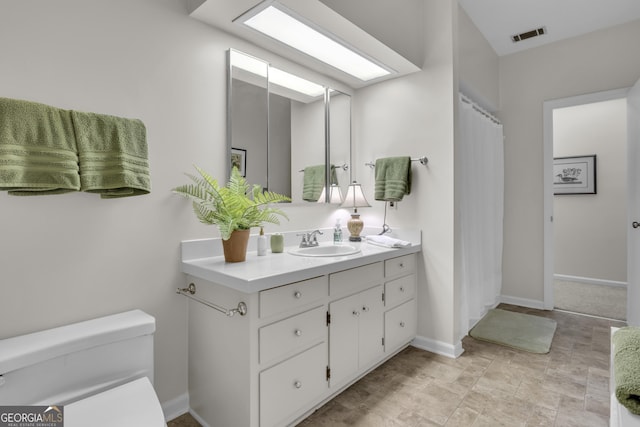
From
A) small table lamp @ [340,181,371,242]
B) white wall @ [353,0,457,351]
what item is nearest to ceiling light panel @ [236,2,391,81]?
white wall @ [353,0,457,351]

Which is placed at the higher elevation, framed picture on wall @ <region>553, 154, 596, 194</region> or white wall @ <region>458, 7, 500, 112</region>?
white wall @ <region>458, 7, 500, 112</region>

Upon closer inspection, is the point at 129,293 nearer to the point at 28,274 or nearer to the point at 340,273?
the point at 28,274

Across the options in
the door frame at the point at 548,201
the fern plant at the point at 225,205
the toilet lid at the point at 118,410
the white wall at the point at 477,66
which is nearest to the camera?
the toilet lid at the point at 118,410

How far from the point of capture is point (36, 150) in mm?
1151

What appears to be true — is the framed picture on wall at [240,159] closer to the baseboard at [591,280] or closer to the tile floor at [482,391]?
the tile floor at [482,391]

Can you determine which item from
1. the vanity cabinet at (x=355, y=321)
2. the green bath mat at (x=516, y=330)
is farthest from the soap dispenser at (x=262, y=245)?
the green bath mat at (x=516, y=330)

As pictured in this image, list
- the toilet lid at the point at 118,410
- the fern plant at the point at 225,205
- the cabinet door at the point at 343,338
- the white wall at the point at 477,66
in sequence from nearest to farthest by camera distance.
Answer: the toilet lid at the point at 118,410 → the fern plant at the point at 225,205 → the cabinet door at the point at 343,338 → the white wall at the point at 477,66

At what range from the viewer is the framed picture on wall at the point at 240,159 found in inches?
77.9

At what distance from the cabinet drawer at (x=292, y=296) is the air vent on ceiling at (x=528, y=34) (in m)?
3.23

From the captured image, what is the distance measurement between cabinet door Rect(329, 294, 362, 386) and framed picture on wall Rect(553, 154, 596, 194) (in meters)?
4.12

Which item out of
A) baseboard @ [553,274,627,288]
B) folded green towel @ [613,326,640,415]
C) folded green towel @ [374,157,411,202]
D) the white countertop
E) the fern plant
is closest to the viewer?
folded green towel @ [613,326,640,415]

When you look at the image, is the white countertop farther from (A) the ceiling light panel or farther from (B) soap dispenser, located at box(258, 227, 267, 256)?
(A) the ceiling light panel

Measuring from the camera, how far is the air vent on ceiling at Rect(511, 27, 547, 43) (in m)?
3.13

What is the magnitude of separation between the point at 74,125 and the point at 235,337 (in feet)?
3.52
